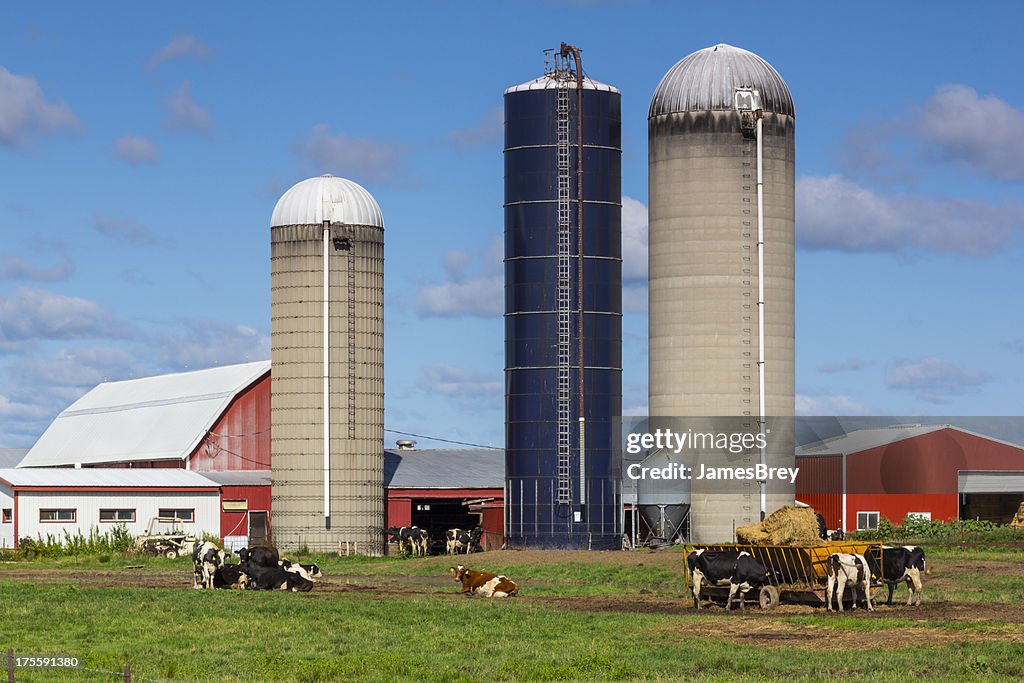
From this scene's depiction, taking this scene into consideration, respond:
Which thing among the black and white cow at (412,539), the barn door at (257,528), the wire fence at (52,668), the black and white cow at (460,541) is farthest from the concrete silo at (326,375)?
the wire fence at (52,668)

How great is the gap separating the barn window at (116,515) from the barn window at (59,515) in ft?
3.66

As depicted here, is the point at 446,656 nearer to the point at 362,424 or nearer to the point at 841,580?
the point at 841,580

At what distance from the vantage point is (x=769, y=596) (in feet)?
123

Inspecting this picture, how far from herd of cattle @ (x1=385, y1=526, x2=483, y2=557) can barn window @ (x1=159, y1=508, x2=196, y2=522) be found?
27.4 ft

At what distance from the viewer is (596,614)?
3572 centimetres

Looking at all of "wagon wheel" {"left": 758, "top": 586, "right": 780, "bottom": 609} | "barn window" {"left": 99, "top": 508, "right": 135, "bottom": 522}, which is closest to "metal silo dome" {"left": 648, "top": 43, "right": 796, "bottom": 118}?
"barn window" {"left": 99, "top": 508, "right": 135, "bottom": 522}

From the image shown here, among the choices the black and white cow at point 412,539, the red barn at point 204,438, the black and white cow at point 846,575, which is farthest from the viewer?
the red barn at point 204,438

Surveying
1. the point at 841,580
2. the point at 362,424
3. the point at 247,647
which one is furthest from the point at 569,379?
the point at 247,647

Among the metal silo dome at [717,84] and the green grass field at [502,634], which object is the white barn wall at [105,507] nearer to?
the green grass field at [502,634]

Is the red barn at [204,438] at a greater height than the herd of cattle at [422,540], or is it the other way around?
the red barn at [204,438]

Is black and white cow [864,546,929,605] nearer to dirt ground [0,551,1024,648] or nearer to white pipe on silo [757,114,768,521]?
dirt ground [0,551,1024,648]

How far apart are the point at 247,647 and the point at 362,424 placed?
132 feet

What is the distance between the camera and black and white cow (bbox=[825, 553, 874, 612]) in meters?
36.3

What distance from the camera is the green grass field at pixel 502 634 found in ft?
85.3
